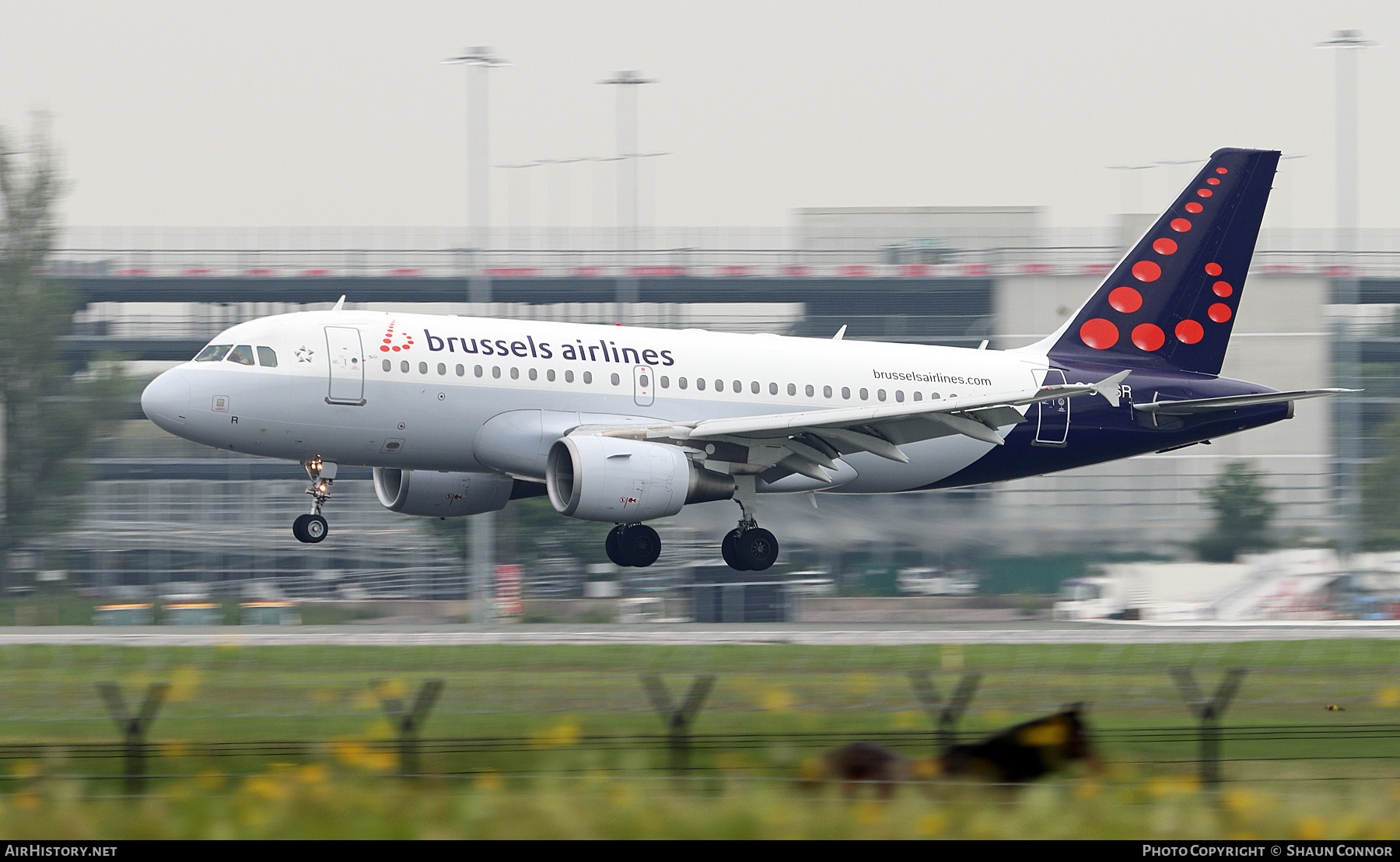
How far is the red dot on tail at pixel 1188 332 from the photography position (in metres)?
34.7

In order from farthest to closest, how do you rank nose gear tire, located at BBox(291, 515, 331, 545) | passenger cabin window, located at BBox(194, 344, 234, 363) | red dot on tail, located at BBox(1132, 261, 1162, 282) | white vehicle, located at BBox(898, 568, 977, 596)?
1. white vehicle, located at BBox(898, 568, 977, 596)
2. red dot on tail, located at BBox(1132, 261, 1162, 282)
3. nose gear tire, located at BBox(291, 515, 331, 545)
4. passenger cabin window, located at BBox(194, 344, 234, 363)

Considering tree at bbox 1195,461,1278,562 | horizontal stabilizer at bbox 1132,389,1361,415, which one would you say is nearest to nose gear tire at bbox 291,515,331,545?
horizontal stabilizer at bbox 1132,389,1361,415

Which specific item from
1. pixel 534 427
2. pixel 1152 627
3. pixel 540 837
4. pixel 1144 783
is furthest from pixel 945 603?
pixel 540 837

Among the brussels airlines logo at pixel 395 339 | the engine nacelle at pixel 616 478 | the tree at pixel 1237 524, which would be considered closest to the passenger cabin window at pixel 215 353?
the brussels airlines logo at pixel 395 339

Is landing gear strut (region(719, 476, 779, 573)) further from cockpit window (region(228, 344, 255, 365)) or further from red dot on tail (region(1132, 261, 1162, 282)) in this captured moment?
red dot on tail (region(1132, 261, 1162, 282))

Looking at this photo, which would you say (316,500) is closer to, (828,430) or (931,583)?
(828,430)

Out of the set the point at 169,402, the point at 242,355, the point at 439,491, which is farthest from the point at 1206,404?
the point at 169,402

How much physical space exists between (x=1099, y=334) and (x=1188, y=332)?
201 cm

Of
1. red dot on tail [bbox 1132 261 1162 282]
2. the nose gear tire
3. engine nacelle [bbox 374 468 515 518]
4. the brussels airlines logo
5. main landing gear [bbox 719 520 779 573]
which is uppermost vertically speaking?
red dot on tail [bbox 1132 261 1162 282]

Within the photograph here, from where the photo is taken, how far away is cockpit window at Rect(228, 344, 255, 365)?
28547 millimetres

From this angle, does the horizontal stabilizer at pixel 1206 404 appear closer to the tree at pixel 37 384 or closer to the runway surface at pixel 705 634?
the runway surface at pixel 705 634

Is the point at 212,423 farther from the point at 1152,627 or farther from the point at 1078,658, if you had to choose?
the point at 1152,627

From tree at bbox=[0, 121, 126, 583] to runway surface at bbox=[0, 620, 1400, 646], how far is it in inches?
885

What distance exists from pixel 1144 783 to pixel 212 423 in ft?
64.1
